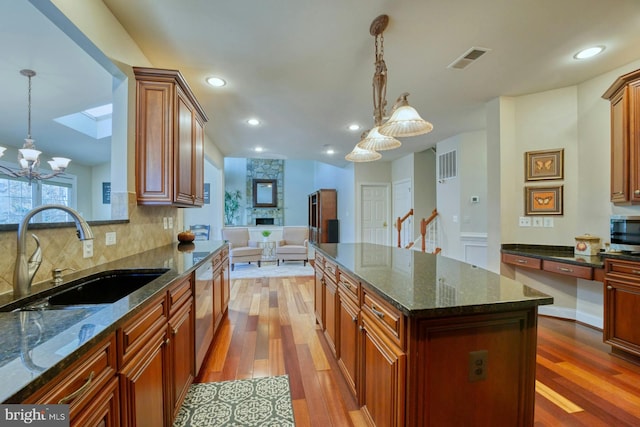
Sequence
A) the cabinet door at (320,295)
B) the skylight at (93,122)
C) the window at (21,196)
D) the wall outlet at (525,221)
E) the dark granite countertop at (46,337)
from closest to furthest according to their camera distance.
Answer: the dark granite countertop at (46,337)
the cabinet door at (320,295)
the wall outlet at (525,221)
the window at (21,196)
the skylight at (93,122)

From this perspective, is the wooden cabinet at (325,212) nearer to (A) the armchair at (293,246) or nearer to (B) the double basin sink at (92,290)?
(A) the armchair at (293,246)

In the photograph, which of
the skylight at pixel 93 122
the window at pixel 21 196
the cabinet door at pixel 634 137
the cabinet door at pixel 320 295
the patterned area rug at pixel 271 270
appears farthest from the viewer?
the patterned area rug at pixel 271 270

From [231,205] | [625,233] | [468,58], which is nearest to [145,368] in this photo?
[468,58]

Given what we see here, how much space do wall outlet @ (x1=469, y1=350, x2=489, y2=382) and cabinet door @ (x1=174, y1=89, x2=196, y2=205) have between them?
7.65 ft

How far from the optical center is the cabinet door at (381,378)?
1126 mm

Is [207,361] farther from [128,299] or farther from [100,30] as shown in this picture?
[100,30]

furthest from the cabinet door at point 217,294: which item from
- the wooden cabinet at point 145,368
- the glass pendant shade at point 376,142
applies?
the glass pendant shade at point 376,142

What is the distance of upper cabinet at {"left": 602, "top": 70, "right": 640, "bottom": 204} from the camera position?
2312 millimetres

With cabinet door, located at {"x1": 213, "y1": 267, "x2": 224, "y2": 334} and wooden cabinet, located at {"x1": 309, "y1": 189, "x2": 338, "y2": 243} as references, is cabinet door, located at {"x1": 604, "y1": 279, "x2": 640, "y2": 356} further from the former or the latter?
wooden cabinet, located at {"x1": 309, "y1": 189, "x2": 338, "y2": 243}

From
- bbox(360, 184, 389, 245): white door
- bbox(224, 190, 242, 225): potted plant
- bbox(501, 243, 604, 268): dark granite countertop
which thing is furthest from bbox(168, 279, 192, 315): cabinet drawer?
bbox(224, 190, 242, 225): potted plant

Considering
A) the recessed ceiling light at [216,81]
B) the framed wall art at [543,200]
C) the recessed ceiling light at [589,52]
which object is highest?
the recessed ceiling light at [589,52]

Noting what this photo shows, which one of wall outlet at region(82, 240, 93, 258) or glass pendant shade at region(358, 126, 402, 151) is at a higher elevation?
glass pendant shade at region(358, 126, 402, 151)

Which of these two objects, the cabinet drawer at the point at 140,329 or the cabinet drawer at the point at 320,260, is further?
the cabinet drawer at the point at 320,260

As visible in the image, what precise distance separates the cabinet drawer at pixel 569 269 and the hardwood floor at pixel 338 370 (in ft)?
2.14
